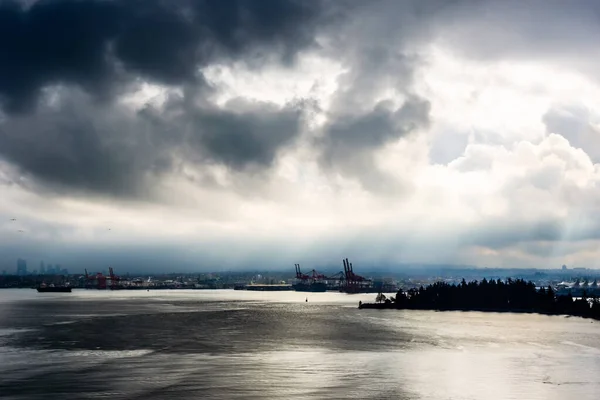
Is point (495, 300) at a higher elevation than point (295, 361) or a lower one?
higher

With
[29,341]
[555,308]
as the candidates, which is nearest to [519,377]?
[29,341]

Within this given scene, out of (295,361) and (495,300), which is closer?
(295,361)

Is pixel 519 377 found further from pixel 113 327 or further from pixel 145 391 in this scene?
pixel 113 327

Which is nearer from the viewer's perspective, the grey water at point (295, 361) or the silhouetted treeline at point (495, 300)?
the grey water at point (295, 361)
